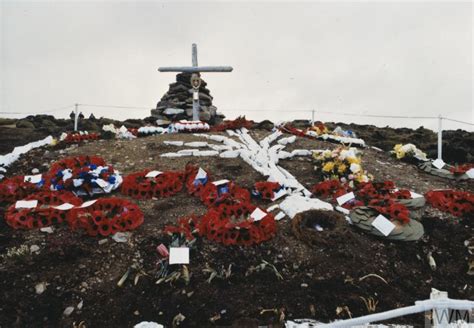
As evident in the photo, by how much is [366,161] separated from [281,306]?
6.50 metres

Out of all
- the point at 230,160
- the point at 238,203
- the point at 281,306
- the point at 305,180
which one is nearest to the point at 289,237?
the point at 238,203

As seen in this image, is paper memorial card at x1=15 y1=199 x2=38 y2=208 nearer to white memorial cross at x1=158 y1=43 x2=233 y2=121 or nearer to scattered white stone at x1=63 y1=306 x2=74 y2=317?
scattered white stone at x1=63 y1=306 x2=74 y2=317

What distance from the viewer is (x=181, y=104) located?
51.8 feet

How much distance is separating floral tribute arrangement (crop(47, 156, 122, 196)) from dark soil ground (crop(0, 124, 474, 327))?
1.29 m

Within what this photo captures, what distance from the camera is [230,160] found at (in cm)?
956

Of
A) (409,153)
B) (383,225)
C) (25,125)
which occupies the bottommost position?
(383,225)

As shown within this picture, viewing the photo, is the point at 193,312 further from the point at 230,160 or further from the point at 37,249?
the point at 230,160

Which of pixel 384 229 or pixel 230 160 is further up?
pixel 230 160

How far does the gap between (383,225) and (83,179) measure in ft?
17.7

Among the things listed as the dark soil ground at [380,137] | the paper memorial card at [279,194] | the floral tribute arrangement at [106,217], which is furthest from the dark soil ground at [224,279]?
the dark soil ground at [380,137]

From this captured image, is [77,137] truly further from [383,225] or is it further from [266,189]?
[383,225]

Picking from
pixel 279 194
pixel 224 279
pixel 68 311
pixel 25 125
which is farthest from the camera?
pixel 25 125

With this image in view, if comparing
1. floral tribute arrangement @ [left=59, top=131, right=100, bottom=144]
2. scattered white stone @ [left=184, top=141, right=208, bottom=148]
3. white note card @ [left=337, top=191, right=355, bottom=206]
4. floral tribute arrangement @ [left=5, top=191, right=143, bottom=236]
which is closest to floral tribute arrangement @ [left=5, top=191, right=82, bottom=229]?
floral tribute arrangement @ [left=5, top=191, right=143, bottom=236]

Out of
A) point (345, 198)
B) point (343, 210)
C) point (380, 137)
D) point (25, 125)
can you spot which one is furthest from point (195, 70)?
point (25, 125)
